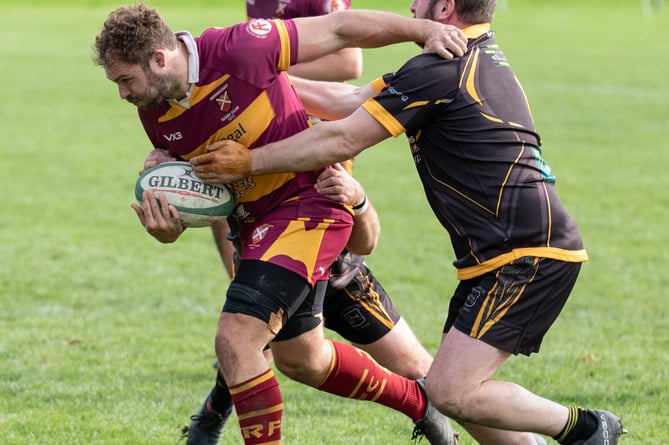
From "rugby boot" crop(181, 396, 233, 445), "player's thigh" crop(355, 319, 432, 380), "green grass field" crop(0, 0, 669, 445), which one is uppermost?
"player's thigh" crop(355, 319, 432, 380)

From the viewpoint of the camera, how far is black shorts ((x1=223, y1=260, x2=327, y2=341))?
443 centimetres

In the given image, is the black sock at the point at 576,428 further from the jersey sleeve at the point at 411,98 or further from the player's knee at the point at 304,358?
the jersey sleeve at the point at 411,98

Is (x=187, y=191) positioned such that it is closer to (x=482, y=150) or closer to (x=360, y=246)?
(x=360, y=246)

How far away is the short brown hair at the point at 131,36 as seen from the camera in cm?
438

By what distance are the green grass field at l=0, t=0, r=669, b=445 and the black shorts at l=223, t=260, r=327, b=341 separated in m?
1.07

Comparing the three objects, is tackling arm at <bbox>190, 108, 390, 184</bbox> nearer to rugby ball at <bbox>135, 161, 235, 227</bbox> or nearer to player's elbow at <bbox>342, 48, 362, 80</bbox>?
rugby ball at <bbox>135, 161, 235, 227</bbox>

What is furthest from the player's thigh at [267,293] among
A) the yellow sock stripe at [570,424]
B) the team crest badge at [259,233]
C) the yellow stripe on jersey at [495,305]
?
the yellow sock stripe at [570,424]

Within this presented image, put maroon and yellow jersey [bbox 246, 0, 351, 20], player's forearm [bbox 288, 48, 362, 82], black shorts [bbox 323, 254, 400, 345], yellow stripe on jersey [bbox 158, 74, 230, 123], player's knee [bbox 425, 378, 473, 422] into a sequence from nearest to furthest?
player's knee [bbox 425, 378, 473, 422] < yellow stripe on jersey [bbox 158, 74, 230, 123] < black shorts [bbox 323, 254, 400, 345] < player's forearm [bbox 288, 48, 362, 82] < maroon and yellow jersey [bbox 246, 0, 351, 20]

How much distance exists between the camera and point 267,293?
14.6 feet

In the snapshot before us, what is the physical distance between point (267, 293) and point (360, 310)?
0.95 metres

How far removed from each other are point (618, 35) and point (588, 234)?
23.6 m

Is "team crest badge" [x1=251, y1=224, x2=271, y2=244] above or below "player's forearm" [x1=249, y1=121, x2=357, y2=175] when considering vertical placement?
below

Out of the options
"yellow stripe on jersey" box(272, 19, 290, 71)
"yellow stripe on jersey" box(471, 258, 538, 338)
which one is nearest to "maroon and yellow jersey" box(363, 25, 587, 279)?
"yellow stripe on jersey" box(471, 258, 538, 338)

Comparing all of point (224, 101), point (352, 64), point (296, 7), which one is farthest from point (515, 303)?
point (296, 7)
